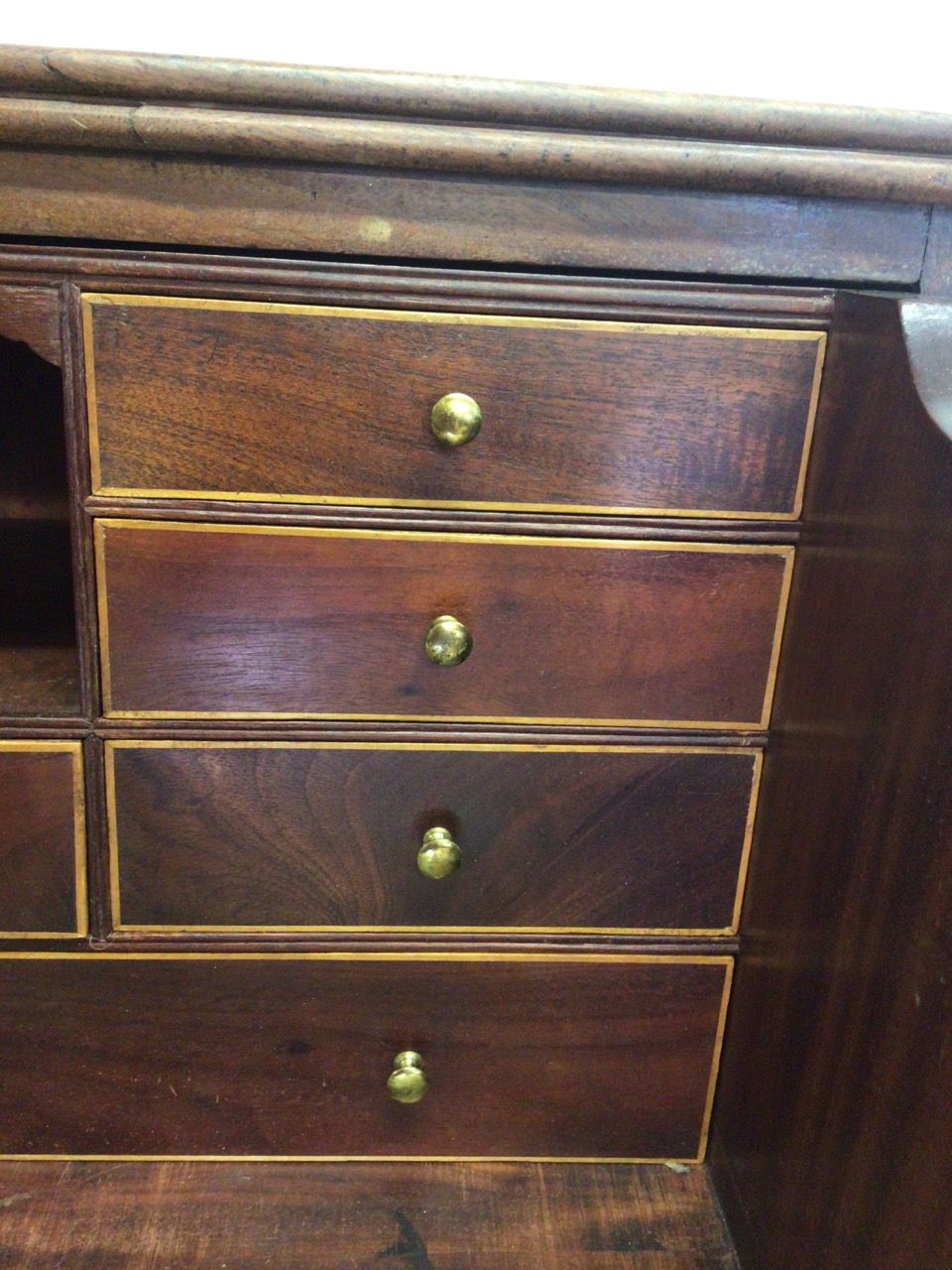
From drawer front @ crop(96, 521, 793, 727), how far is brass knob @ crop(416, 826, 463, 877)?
0.32 ft

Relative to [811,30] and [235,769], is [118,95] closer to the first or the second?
[235,769]

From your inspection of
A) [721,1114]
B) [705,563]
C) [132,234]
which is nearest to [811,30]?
[705,563]

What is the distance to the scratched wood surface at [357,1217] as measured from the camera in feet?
2.46

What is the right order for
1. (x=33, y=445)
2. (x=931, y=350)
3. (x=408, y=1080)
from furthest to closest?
(x=33, y=445)
(x=408, y=1080)
(x=931, y=350)

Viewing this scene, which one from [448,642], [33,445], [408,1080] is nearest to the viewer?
[448,642]

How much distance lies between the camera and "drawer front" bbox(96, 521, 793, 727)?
0.68 m

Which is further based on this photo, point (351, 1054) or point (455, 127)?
point (351, 1054)

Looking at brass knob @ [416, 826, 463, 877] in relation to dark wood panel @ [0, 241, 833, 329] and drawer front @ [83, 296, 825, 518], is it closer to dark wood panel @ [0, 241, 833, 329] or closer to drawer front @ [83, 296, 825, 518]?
drawer front @ [83, 296, 825, 518]

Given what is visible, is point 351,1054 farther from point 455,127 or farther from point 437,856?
point 455,127

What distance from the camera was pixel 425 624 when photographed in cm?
70

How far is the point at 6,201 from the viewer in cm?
60

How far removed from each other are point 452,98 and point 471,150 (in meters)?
0.03

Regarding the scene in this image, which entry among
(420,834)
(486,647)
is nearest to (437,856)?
(420,834)

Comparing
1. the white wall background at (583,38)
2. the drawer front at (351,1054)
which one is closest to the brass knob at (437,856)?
the drawer front at (351,1054)
